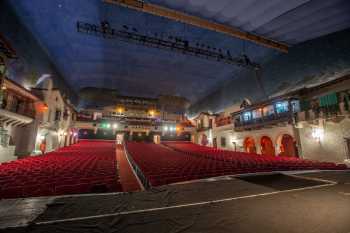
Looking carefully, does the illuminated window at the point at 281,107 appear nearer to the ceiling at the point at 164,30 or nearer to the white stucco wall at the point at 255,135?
the white stucco wall at the point at 255,135

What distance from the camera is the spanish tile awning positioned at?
8047 mm

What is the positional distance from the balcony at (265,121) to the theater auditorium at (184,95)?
0.12m

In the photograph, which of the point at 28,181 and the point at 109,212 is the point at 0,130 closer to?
the point at 28,181

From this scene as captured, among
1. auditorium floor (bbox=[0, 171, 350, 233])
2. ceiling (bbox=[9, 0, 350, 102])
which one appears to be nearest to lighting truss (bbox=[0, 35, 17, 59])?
ceiling (bbox=[9, 0, 350, 102])

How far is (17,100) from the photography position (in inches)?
402

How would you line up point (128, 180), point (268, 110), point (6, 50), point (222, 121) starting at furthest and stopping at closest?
1. point (222, 121)
2. point (268, 110)
3. point (6, 50)
4. point (128, 180)

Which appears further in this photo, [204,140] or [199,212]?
[204,140]

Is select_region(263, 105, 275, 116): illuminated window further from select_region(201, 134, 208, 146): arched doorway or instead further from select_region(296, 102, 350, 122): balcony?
select_region(201, 134, 208, 146): arched doorway

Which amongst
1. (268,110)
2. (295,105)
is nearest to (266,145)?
(268,110)

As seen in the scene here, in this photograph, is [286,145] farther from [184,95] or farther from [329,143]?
[184,95]

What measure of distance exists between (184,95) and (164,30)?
46.5ft

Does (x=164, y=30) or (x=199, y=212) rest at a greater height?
(x=164, y=30)

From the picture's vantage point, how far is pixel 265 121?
531 inches

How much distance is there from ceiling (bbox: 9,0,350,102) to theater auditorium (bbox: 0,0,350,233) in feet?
0.30
